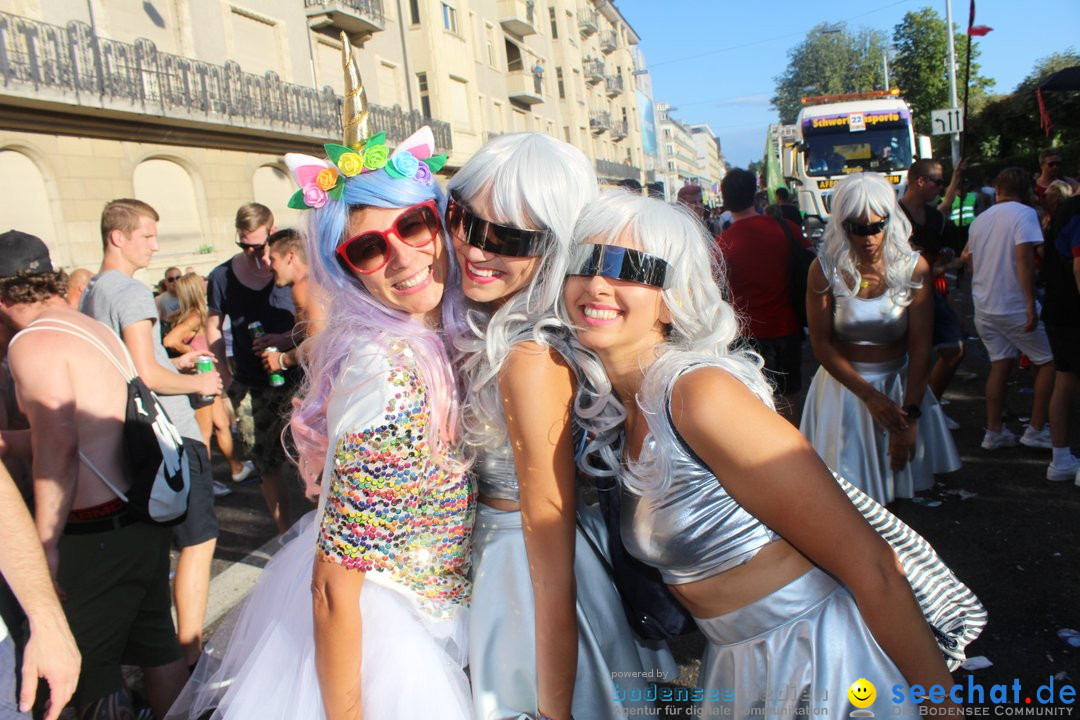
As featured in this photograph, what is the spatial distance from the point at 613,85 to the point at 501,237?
53804mm

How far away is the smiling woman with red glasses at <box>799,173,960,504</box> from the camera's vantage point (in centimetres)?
336

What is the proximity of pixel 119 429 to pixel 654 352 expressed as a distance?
2.08 meters

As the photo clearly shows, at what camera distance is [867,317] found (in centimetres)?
342

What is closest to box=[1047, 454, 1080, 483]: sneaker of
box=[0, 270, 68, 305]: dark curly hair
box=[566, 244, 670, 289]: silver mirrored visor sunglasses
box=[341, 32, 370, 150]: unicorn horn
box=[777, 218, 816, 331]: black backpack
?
box=[777, 218, 816, 331]: black backpack

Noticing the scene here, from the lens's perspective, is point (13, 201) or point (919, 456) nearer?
point (919, 456)

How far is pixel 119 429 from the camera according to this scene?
2619mm

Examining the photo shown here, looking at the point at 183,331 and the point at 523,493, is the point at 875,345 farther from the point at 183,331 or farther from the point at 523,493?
the point at 183,331

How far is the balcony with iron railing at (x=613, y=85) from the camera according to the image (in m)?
50.3

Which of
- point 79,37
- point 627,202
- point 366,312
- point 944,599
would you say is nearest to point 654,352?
point 627,202

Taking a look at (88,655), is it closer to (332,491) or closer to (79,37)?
(332,491)

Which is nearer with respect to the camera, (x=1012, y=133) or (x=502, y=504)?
(x=502, y=504)

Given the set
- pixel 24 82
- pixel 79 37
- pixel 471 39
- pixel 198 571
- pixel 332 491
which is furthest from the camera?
pixel 471 39

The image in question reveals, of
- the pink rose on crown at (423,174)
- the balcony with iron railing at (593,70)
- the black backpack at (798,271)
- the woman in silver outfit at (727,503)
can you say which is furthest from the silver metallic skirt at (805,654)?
the balcony with iron railing at (593,70)

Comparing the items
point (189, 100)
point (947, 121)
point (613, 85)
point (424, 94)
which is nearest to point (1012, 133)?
point (947, 121)
